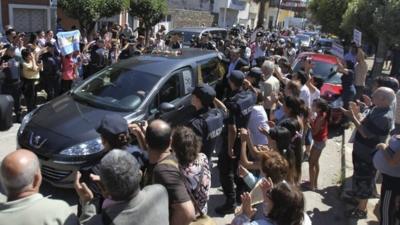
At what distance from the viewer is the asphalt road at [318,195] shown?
5484 millimetres

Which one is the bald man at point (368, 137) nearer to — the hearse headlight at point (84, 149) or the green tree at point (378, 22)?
the hearse headlight at point (84, 149)

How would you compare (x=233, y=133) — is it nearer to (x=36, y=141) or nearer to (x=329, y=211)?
(x=329, y=211)

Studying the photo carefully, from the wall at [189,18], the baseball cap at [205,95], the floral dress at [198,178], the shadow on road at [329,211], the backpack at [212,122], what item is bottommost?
the shadow on road at [329,211]

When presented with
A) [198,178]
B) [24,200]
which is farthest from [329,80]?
[24,200]

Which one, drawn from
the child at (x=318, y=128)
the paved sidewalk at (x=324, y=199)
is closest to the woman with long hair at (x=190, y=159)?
the paved sidewalk at (x=324, y=199)

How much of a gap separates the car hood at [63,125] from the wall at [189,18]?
28239 millimetres

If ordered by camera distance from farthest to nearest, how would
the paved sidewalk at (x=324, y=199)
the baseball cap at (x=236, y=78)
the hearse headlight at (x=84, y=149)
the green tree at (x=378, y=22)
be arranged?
the green tree at (x=378, y=22), the paved sidewalk at (x=324, y=199), the baseball cap at (x=236, y=78), the hearse headlight at (x=84, y=149)

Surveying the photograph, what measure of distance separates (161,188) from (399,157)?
2.63 m

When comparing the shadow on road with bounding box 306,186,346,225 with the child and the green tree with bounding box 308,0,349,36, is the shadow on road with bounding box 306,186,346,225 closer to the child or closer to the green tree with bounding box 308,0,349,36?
the child

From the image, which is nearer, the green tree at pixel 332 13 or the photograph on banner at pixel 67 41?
the photograph on banner at pixel 67 41

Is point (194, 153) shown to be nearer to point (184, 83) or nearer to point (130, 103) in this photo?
point (130, 103)

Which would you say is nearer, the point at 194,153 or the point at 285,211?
the point at 285,211

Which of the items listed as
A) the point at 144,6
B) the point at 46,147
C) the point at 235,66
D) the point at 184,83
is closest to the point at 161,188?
the point at 46,147

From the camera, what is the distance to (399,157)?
4086 mm
